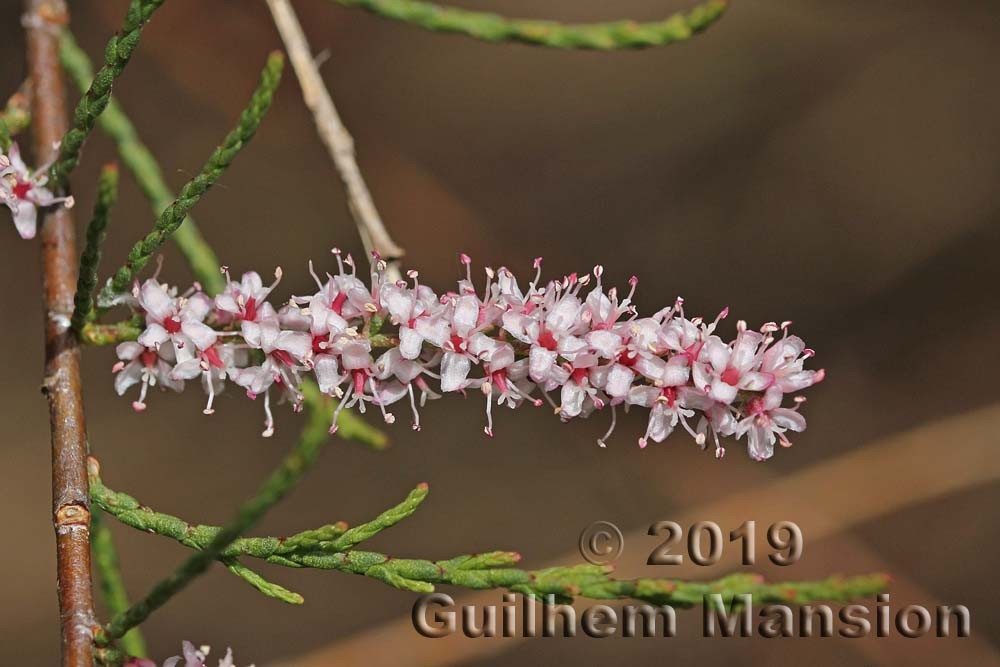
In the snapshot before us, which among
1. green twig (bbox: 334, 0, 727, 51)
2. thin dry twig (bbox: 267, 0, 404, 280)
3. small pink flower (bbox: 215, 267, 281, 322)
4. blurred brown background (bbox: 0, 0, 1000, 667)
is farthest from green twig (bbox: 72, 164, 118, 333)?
blurred brown background (bbox: 0, 0, 1000, 667)

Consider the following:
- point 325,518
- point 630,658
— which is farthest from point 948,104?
point 325,518

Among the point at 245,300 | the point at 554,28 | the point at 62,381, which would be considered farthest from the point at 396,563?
the point at 554,28

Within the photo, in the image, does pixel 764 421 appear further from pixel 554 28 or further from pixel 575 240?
pixel 575 240

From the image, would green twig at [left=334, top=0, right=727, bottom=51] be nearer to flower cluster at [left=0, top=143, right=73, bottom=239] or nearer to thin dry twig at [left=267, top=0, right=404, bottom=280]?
thin dry twig at [left=267, top=0, right=404, bottom=280]

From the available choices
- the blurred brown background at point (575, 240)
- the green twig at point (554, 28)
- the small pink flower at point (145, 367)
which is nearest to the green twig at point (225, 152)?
the small pink flower at point (145, 367)

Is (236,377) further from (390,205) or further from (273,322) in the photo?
(390,205)
